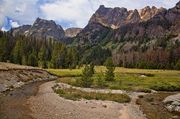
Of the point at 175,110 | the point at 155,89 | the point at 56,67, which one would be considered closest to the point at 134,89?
the point at 155,89

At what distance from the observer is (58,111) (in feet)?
137

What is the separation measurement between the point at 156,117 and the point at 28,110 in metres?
18.7

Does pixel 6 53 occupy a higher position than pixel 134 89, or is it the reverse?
pixel 6 53

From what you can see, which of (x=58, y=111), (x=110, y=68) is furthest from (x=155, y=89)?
(x=58, y=111)

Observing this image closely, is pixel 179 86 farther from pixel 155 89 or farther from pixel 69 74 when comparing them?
pixel 69 74

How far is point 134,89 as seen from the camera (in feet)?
302

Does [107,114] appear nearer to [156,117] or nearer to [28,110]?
[156,117]

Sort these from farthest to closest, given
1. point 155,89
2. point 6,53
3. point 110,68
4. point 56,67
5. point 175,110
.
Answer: point 56,67 < point 6,53 < point 110,68 < point 155,89 < point 175,110

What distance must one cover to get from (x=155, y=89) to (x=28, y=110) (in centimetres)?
6403

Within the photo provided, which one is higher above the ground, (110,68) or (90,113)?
(110,68)

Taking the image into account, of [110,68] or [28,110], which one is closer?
[28,110]

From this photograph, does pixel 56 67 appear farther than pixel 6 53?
Yes

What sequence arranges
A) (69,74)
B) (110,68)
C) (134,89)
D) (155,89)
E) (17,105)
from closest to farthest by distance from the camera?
(17,105), (134,89), (155,89), (110,68), (69,74)

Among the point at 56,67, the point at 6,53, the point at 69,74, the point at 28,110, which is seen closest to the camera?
the point at 28,110
